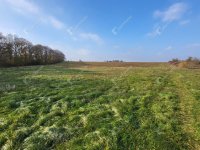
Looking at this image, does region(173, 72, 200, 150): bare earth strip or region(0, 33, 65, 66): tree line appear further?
region(0, 33, 65, 66): tree line

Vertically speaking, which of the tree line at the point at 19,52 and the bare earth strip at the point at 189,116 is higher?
the tree line at the point at 19,52

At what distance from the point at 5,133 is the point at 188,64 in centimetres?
4246

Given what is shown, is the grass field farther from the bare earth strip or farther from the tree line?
the tree line

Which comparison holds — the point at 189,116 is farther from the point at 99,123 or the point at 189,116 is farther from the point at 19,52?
the point at 19,52

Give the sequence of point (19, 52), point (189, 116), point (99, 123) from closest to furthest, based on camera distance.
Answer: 1. point (99, 123)
2. point (189, 116)
3. point (19, 52)

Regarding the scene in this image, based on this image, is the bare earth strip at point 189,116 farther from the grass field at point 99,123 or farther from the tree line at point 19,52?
the tree line at point 19,52

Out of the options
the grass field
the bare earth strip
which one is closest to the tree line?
the grass field

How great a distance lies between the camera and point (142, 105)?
976cm

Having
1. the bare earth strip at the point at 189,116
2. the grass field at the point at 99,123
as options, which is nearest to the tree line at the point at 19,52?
the grass field at the point at 99,123

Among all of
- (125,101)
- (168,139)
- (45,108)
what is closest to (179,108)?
(125,101)

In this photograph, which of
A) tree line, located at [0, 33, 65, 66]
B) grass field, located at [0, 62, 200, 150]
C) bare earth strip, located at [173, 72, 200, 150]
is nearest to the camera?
grass field, located at [0, 62, 200, 150]

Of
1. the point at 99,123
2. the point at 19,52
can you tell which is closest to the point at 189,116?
the point at 99,123

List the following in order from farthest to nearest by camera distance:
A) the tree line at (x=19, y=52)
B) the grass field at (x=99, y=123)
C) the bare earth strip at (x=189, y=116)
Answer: the tree line at (x=19, y=52) → the bare earth strip at (x=189, y=116) → the grass field at (x=99, y=123)

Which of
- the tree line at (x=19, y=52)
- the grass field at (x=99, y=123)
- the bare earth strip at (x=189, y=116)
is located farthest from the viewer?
the tree line at (x=19, y=52)
